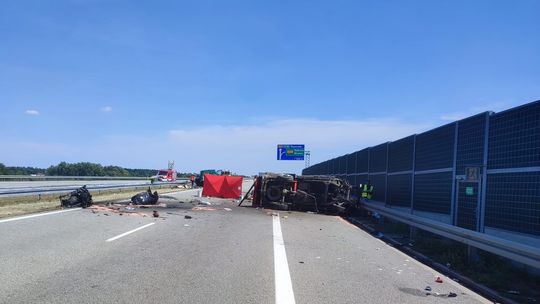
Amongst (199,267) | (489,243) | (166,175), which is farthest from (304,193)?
(166,175)

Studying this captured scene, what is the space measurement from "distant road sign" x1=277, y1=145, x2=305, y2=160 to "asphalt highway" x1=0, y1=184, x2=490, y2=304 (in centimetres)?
4797

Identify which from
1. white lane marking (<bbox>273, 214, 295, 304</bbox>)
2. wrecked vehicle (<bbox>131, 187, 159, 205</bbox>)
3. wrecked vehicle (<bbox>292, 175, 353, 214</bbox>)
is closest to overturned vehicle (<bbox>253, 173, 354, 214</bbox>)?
wrecked vehicle (<bbox>292, 175, 353, 214</bbox>)

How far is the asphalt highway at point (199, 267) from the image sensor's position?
7.23 meters

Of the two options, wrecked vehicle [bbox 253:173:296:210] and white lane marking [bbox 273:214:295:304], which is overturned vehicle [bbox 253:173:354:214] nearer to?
wrecked vehicle [bbox 253:173:296:210]

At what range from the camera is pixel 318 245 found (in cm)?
1302

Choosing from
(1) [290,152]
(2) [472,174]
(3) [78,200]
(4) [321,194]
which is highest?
(1) [290,152]

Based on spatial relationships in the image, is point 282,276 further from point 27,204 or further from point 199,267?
point 27,204

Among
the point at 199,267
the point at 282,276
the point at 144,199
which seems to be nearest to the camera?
the point at 282,276

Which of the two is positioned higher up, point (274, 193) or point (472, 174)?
point (472, 174)

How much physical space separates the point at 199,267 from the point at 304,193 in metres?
16.2

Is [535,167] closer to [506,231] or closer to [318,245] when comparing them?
[506,231]

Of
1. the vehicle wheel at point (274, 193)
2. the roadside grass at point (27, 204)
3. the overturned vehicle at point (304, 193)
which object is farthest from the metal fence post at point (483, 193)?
the roadside grass at point (27, 204)

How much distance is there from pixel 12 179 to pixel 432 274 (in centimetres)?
5260

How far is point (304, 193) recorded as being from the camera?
25156mm
